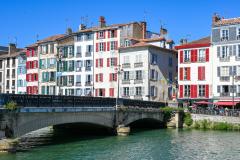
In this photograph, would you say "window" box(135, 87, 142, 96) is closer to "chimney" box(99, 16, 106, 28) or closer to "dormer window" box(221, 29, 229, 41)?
"chimney" box(99, 16, 106, 28)

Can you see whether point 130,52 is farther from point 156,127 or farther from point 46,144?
point 46,144

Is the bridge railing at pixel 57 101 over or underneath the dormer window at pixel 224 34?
underneath

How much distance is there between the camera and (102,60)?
253ft

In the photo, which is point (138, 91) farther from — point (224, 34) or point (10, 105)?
point (10, 105)

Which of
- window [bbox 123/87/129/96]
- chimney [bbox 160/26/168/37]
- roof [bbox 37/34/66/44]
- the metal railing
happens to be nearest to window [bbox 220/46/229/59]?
the metal railing

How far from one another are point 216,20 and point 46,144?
1539 inches

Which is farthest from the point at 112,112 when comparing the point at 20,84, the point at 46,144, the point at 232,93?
the point at 20,84

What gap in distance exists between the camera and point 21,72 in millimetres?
96438

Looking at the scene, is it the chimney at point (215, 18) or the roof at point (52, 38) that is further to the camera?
the roof at point (52, 38)

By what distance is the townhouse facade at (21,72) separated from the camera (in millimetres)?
95000

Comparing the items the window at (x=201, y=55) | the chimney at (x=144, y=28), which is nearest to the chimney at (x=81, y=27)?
the chimney at (x=144, y=28)

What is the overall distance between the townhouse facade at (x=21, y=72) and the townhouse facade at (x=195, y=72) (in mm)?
38837

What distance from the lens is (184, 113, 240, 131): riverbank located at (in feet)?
186

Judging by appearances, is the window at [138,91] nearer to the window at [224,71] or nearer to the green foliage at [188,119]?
the green foliage at [188,119]
